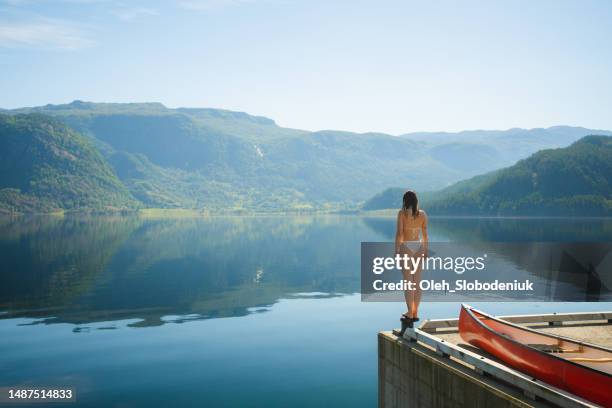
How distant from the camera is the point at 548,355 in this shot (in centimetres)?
983

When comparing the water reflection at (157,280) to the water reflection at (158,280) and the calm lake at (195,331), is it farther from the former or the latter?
the calm lake at (195,331)

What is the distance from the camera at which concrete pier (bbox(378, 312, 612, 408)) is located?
30.9ft

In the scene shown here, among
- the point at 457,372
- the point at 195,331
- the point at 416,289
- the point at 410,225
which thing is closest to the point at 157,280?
the point at 195,331

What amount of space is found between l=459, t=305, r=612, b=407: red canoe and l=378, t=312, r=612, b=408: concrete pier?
0.39 meters

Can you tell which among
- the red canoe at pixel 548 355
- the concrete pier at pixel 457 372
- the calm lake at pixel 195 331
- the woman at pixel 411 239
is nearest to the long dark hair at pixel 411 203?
the woman at pixel 411 239

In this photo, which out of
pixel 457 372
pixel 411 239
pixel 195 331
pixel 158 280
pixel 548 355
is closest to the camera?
pixel 548 355

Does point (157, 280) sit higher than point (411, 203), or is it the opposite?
point (411, 203)

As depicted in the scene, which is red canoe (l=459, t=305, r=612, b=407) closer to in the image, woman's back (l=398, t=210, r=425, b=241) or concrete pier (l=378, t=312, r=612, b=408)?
concrete pier (l=378, t=312, r=612, b=408)

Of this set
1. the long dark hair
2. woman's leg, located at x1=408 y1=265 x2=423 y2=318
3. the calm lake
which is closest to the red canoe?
woman's leg, located at x1=408 y1=265 x2=423 y2=318

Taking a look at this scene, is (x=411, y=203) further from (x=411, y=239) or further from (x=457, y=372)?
(x=457, y=372)

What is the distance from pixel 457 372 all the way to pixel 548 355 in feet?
5.60

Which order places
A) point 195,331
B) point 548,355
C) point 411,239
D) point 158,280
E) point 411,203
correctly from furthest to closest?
point 158,280 < point 195,331 < point 411,239 < point 411,203 < point 548,355

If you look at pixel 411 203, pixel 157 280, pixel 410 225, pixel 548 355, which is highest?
pixel 411 203

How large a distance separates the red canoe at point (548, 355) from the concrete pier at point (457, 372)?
15.2 inches
